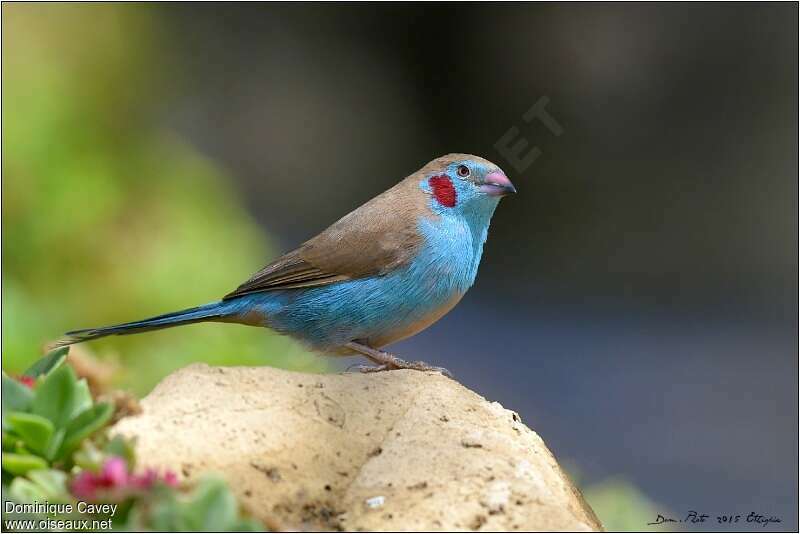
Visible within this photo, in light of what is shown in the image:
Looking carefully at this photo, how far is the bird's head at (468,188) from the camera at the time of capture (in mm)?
4309

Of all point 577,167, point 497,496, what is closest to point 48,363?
point 497,496

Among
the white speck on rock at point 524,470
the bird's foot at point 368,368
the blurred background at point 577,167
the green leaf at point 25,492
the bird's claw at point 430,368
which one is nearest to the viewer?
the green leaf at point 25,492

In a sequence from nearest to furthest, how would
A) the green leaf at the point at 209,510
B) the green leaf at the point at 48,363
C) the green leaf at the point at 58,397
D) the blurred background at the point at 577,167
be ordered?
the green leaf at the point at 209,510 → the green leaf at the point at 58,397 → the green leaf at the point at 48,363 → the blurred background at the point at 577,167

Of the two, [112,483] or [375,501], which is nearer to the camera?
[112,483]

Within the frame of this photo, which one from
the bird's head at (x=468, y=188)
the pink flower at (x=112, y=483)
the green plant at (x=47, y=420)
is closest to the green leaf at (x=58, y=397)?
the green plant at (x=47, y=420)

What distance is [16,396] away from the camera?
254 cm

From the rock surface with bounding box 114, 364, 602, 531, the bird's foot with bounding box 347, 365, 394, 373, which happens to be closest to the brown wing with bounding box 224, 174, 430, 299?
the bird's foot with bounding box 347, 365, 394, 373

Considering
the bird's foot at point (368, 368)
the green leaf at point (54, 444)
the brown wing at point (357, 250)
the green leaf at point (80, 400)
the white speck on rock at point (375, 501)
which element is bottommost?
the white speck on rock at point (375, 501)

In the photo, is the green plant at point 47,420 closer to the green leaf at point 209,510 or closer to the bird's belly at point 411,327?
the green leaf at point 209,510

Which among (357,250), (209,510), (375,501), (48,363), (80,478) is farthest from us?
(357,250)

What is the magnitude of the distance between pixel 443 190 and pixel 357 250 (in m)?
0.47

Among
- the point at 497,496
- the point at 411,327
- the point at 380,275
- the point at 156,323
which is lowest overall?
the point at 497,496

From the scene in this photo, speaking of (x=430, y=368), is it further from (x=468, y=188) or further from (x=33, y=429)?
(x=33, y=429)

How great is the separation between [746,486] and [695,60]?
3.94 metres
